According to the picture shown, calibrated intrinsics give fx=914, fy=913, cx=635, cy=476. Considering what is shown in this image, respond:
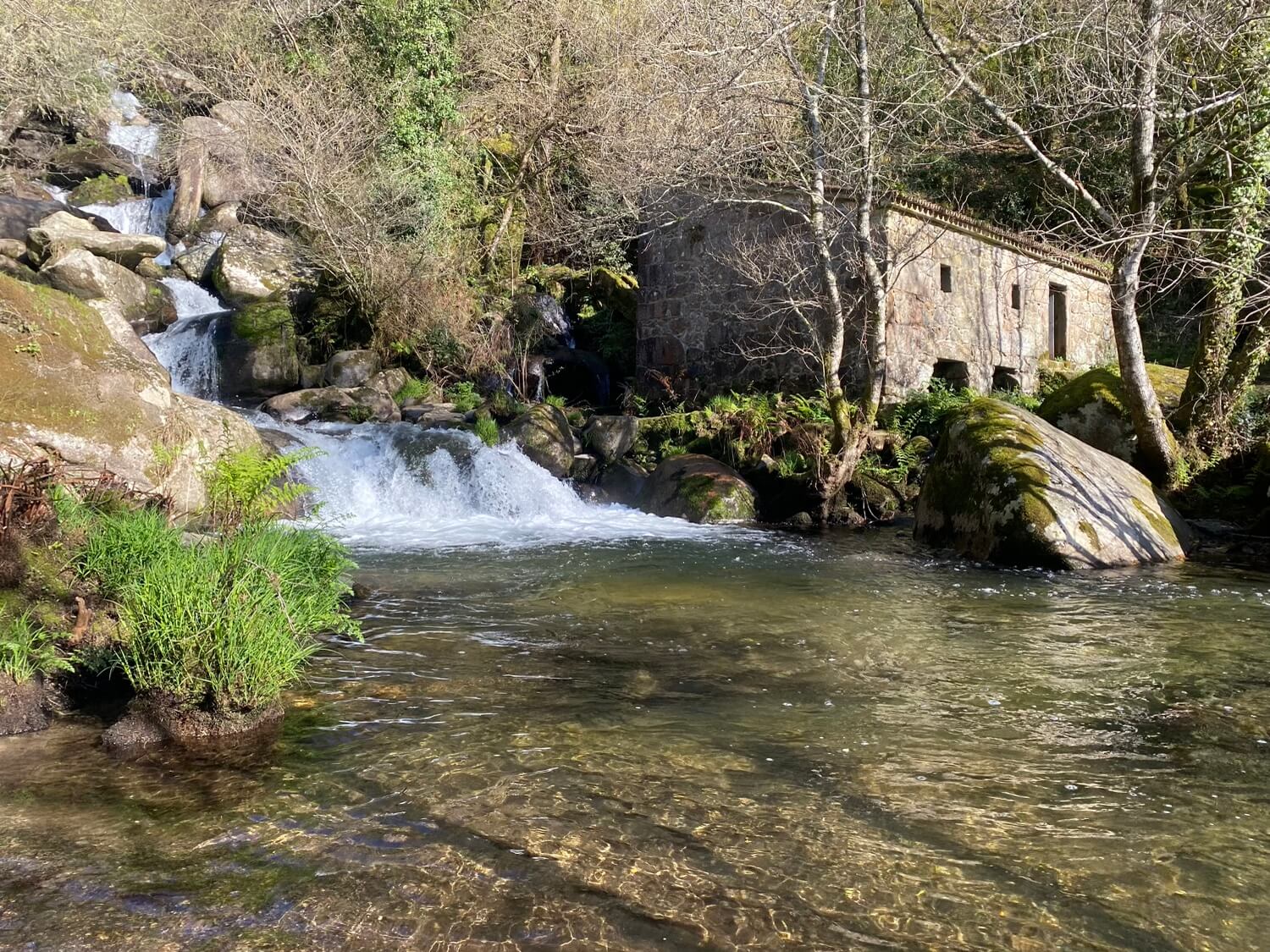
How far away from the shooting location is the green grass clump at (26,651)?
4395 millimetres

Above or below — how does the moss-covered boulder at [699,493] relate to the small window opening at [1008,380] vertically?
below

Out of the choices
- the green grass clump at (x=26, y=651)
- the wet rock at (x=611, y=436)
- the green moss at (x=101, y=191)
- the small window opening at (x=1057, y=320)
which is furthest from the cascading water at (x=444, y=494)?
the green moss at (x=101, y=191)

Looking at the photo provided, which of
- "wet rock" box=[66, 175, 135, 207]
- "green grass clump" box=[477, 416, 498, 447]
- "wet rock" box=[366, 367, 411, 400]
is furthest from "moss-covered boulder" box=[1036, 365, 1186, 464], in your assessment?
"wet rock" box=[66, 175, 135, 207]

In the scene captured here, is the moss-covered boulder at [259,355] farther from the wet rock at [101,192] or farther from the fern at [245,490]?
the fern at [245,490]

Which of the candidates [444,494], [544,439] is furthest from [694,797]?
[544,439]

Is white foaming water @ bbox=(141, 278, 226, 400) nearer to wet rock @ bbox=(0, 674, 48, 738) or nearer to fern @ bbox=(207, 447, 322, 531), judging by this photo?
fern @ bbox=(207, 447, 322, 531)

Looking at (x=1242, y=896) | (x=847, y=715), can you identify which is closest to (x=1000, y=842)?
(x=1242, y=896)

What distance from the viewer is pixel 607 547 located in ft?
36.6

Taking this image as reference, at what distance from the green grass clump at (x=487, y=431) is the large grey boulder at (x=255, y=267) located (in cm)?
755

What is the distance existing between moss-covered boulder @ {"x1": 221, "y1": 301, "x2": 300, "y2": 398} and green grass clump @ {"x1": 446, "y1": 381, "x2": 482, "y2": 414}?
3.05m

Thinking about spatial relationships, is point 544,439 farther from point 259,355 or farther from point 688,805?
point 688,805

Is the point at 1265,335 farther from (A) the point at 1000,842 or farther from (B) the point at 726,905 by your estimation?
(B) the point at 726,905

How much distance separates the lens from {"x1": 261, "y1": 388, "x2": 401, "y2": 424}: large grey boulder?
54.3ft

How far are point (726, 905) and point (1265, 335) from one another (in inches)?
495
